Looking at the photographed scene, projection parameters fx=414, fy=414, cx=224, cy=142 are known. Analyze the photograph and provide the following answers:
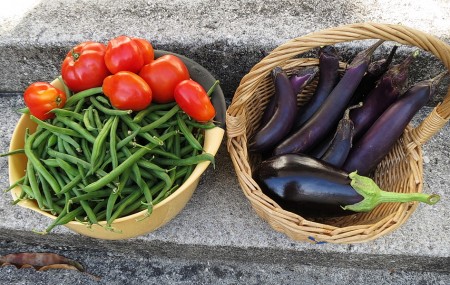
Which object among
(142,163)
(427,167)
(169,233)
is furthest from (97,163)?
(427,167)

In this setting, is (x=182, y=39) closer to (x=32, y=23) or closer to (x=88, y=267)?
(x=32, y=23)

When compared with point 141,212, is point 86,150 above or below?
above

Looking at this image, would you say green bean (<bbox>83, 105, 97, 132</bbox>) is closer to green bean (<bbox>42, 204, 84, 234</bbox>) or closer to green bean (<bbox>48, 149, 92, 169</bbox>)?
green bean (<bbox>48, 149, 92, 169</bbox>)

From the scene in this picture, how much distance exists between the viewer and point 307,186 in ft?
5.21

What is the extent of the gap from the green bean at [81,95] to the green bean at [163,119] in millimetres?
255

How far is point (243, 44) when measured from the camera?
205 cm

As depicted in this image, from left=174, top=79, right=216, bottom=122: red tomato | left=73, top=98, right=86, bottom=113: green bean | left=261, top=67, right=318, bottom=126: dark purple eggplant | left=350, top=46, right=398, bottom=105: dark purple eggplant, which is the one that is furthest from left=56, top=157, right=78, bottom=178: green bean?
left=350, top=46, right=398, bottom=105: dark purple eggplant

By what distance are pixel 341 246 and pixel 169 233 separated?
0.78 m

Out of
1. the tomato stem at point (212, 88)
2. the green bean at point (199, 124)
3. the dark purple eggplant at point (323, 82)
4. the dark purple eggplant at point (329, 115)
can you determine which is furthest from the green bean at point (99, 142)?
the dark purple eggplant at point (323, 82)

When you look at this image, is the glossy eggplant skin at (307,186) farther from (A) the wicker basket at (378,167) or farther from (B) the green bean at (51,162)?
(B) the green bean at (51,162)

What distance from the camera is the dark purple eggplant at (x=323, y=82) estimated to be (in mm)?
1826

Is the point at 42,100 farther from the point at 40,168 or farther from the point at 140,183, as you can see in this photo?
the point at 140,183

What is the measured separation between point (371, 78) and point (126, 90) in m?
1.08

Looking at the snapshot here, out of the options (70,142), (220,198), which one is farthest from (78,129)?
(220,198)
